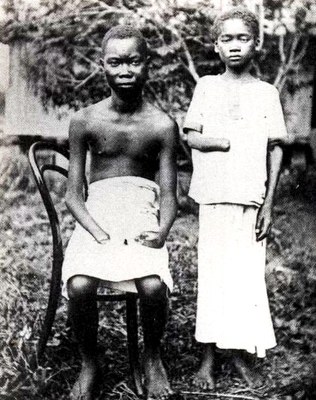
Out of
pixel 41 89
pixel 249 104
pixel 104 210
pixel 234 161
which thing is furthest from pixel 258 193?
pixel 41 89

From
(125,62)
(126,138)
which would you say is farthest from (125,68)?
(126,138)

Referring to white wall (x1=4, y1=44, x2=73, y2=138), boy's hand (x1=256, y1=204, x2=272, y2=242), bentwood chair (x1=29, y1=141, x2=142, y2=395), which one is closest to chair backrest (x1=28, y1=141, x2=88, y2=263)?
bentwood chair (x1=29, y1=141, x2=142, y2=395)

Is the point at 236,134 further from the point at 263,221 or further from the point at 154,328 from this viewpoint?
the point at 154,328

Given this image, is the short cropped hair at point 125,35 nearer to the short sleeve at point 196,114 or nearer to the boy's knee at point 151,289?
the short sleeve at point 196,114

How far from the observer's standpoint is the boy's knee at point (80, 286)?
2100 mm

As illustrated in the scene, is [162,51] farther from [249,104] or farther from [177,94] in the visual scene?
[249,104]

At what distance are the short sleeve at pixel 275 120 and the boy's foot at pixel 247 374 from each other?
75 cm

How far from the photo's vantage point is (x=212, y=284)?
2.25 metres

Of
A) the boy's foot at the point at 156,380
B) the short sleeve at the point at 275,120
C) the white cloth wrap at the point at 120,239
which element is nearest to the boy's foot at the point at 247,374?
the boy's foot at the point at 156,380

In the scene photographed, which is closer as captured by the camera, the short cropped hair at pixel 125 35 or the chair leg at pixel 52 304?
the short cropped hair at pixel 125 35

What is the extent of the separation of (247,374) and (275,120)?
2.77 feet

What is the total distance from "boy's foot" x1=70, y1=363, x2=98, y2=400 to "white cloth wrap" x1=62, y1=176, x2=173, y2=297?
0.25 meters

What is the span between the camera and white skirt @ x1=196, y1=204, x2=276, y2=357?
2.23m

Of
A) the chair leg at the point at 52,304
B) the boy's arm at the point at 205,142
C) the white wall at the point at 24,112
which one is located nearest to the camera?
the boy's arm at the point at 205,142
